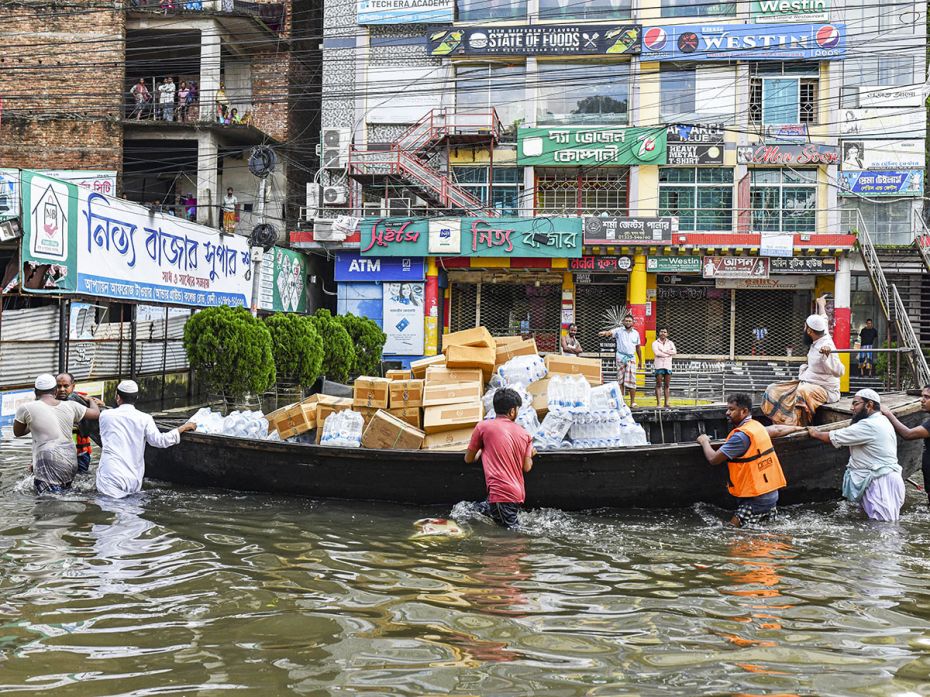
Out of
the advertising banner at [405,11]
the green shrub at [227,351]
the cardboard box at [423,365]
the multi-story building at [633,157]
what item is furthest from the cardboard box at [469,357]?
the advertising banner at [405,11]

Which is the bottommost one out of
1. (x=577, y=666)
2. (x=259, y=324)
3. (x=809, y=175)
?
(x=577, y=666)

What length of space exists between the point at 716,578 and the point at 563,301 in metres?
24.5

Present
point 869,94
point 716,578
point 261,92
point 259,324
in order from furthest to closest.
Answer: point 261,92 < point 869,94 < point 259,324 < point 716,578

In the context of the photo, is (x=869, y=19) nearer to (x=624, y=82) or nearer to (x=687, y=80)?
(x=687, y=80)

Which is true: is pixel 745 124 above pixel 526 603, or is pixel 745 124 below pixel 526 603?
above

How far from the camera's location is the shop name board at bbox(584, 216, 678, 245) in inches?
1172

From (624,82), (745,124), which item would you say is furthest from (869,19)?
(624,82)

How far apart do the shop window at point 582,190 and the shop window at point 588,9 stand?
17.6 ft

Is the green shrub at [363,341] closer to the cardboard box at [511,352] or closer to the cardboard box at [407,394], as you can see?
the cardboard box at [511,352]

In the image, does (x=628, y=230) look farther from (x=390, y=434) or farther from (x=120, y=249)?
(x=390, y=434)

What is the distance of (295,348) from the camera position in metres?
19.5

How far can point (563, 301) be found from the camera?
3175 centimetres

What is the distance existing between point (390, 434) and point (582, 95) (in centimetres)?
2410

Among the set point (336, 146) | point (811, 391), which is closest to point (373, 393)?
point (811, 391)
